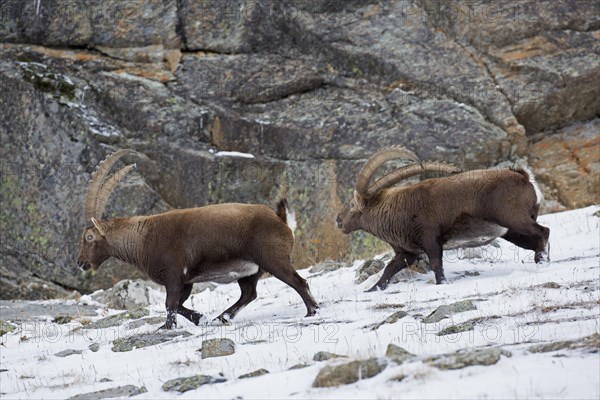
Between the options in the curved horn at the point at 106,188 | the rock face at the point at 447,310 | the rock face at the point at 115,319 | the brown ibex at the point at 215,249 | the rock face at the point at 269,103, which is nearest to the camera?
the rock face at the point at 447,310

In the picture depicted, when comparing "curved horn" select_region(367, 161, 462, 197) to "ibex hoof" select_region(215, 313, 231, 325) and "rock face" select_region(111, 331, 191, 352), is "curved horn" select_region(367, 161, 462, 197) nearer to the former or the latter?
"ibex hoof" select_region(215, 313, 231, 325)

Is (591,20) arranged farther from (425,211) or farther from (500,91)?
(425,211)

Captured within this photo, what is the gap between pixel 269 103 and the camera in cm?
1986

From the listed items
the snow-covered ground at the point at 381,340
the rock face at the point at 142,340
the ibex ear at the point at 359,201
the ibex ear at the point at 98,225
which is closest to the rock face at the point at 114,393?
the snow-covered ground at the point at 381,340

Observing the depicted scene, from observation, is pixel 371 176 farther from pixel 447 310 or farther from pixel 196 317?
pixel 447 310

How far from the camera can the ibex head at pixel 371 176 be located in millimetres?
12141

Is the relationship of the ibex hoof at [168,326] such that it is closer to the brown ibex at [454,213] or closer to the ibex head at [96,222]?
the ibex head at [96,222]

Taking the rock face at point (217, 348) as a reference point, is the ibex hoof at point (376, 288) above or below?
above

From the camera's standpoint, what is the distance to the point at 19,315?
14.9 meters

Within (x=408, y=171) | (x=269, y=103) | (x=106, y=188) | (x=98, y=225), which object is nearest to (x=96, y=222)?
(x=98, y=225)

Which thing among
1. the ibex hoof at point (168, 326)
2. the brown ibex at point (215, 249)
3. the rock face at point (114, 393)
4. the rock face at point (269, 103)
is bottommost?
the rock face at point (114, 393)

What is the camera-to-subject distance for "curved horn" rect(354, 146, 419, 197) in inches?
471

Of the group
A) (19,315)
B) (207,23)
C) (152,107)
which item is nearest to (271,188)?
(152,107)

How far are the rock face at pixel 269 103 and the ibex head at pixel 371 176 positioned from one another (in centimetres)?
424
